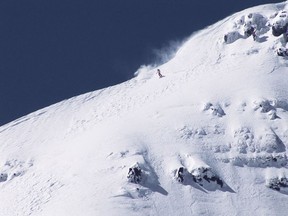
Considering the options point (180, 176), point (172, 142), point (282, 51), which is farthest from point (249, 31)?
point (180, 176)

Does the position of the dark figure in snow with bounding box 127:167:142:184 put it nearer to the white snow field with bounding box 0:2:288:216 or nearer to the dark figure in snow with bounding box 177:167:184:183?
the white snow field with bounding box 0:2:288:216

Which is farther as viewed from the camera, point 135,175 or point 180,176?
point 135,175

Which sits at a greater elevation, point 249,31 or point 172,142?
point 249,31

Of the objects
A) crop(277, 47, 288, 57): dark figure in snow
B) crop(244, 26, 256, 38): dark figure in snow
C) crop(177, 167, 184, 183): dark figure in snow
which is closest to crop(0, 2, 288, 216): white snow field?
crop(177, 167, 184, 183): dark figure in snow

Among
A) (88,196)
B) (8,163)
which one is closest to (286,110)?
(88,196)

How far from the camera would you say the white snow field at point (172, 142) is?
259 feet

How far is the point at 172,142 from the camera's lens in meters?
84.4

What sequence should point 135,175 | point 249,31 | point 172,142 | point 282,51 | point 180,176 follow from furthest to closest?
1. point 249,31
2. point 282,51
3. point 172,142
4. point 135,175
5. point 180,176

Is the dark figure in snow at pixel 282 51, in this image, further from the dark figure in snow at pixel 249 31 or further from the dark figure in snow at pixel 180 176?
the dark figure in snow at pixel 180 176

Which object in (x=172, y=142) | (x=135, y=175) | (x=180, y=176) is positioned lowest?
(x=180, y=176)

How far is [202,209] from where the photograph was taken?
77500 mm

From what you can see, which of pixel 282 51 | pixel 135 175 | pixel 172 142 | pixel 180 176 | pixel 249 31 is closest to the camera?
pixel 180 176

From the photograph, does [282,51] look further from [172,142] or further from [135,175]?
[135,175]

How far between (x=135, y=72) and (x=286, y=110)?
832 inches
